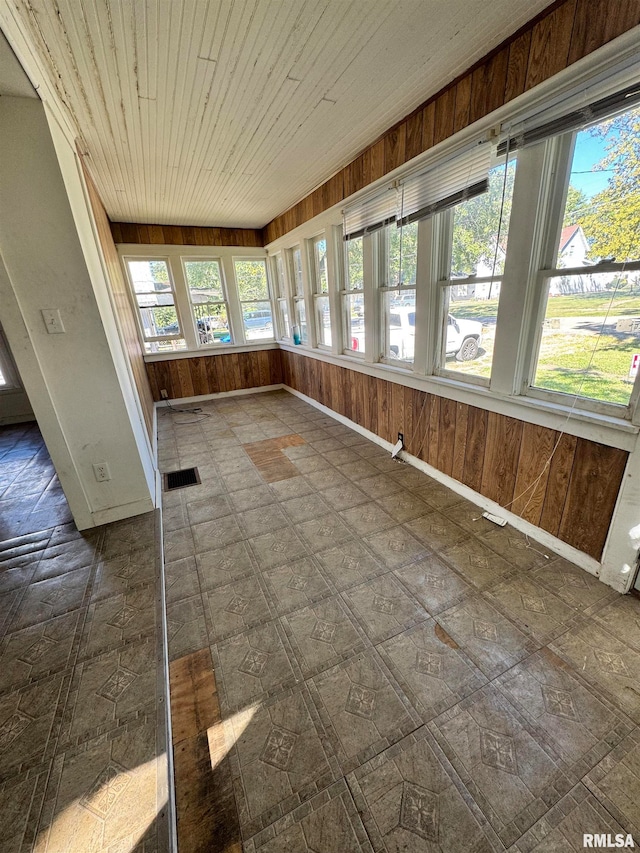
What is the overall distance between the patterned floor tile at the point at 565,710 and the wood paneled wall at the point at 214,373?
5.22m

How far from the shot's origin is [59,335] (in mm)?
1950

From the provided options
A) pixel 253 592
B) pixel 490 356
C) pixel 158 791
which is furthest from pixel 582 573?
pixel 158 791

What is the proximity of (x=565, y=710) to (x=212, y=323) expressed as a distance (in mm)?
5669

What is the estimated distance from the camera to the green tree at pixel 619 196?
1369mm

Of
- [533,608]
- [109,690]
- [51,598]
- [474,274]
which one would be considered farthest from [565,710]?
[51,598]

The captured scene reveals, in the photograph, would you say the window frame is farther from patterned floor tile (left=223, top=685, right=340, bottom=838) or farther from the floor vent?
patterned floor tile (left=223, top=685, right=340, bottom=838)

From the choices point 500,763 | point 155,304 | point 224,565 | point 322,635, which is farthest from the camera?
point 155,304

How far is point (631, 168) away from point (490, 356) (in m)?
0.98

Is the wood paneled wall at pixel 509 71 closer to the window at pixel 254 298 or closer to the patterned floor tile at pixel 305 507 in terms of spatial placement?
the patterned floor tile at pixel 305 507

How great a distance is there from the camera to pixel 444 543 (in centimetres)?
202

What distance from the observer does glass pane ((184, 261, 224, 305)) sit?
16.9ft

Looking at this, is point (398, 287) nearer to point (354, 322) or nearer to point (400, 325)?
point (400, 325)

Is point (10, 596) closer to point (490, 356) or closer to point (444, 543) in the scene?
point (444, 543)

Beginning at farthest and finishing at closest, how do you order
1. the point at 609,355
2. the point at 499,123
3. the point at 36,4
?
1. the point at 499,123
2. the point at 609,355
3. the point at 36,4
